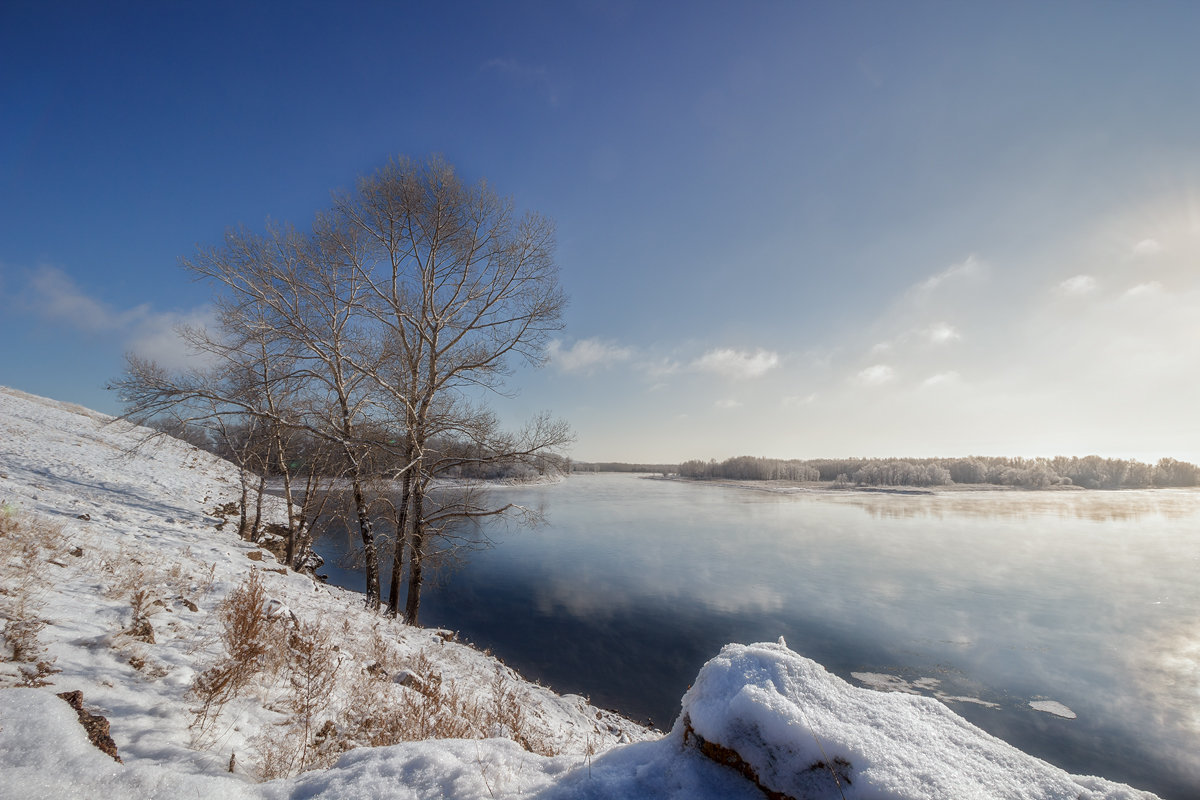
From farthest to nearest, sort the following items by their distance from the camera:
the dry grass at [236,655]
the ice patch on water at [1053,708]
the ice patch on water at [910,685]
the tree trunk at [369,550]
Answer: the tree trunk at [369,550] < the ice patch on water at [910,685] < the ice patch on water at [1053,708] < the dry grass at [236,655]

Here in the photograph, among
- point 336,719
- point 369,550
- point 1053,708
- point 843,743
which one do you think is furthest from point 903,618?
point 336,719

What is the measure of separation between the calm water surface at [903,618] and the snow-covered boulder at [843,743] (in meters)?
7.28

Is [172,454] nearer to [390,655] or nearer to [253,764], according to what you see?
[390,655]

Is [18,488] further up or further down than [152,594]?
further up

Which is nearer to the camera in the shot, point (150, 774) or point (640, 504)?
point (150, 774)

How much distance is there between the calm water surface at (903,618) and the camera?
8.78 metres

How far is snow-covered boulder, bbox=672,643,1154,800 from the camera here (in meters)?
1.75

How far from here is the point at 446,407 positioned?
33.5ft

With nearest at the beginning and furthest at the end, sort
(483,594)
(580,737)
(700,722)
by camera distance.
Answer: (700,722) → (580,737) → (483,594)

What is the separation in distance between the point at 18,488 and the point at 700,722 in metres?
13.8

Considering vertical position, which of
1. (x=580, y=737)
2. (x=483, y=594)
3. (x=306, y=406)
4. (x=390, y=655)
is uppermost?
A: (x=306, y=406)

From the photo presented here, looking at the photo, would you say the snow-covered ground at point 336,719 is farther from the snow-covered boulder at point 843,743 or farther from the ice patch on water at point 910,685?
the ice patch on water at point 910,685

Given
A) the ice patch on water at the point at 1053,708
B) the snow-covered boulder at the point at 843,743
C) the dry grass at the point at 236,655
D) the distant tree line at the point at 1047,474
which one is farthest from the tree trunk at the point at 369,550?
the distant tree line at the point at 1047,474

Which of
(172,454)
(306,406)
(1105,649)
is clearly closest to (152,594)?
(306,406)
